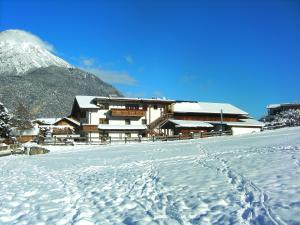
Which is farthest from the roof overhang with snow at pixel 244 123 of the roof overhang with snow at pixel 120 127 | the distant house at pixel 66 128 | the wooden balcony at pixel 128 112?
the distant house at pixel 66 128

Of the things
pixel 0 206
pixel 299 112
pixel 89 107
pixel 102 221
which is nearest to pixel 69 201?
pixel 0 206

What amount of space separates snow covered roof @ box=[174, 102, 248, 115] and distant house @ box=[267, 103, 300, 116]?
36.8 meters

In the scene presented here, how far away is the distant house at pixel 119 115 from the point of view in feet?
209

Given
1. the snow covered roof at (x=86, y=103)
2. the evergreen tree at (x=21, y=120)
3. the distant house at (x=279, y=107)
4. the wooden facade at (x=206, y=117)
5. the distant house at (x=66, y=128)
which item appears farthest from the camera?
the distant house at (x=279, y=107)

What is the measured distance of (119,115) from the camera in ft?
216

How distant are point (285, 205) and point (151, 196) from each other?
13.8 feet

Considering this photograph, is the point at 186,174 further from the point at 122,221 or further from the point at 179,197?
the point at 122,221

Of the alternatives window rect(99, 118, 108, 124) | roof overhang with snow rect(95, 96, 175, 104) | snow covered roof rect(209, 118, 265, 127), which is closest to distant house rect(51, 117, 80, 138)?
window rect(99, 118, 108, 124)

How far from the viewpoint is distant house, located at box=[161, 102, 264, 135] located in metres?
65.4

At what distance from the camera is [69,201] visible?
12.5 meters

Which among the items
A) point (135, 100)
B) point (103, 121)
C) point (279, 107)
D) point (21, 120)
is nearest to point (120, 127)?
point (103, 121)

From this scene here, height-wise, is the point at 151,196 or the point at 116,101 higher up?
the point at 116,101

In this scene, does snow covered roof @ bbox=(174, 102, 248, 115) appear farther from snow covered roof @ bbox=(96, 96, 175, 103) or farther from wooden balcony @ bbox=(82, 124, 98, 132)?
wooden balcony @ bbox=(82, 124, 98, 132)

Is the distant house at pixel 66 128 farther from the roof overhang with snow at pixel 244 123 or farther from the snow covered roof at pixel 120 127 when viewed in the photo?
the roof overhang with snow at pixel 244 123
